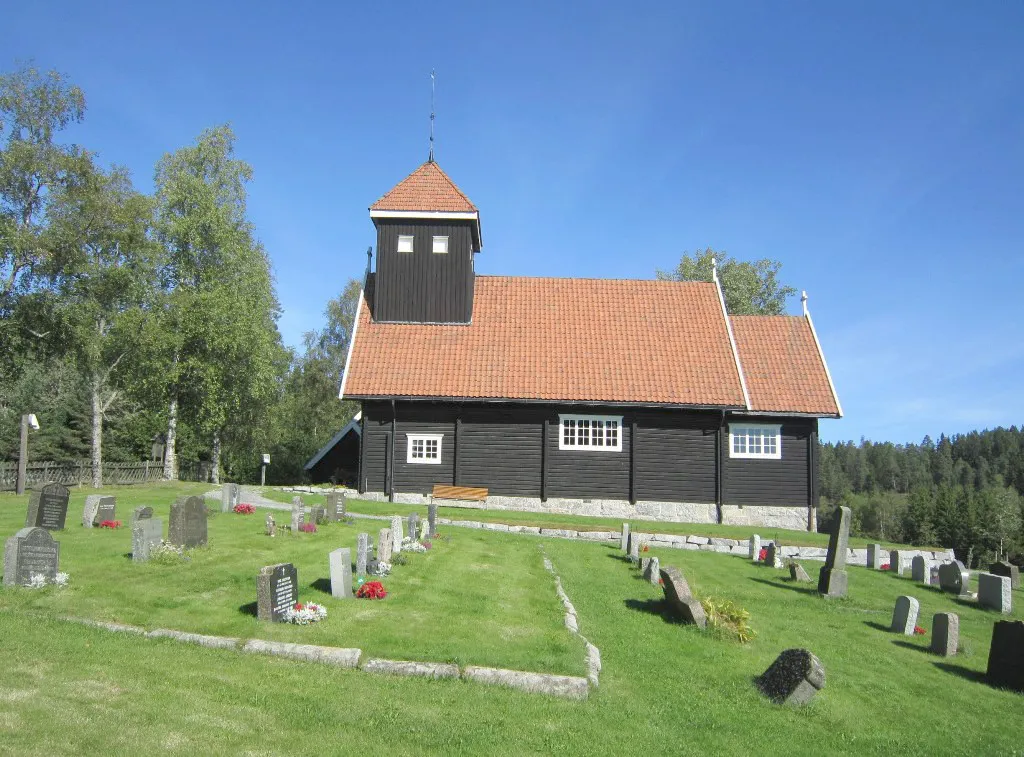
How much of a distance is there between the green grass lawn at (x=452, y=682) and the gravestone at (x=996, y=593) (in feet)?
8.47

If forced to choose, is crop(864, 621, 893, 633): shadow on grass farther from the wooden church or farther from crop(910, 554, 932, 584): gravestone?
the wooden church

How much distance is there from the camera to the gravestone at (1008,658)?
392 inches

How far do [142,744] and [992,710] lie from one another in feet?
31.6

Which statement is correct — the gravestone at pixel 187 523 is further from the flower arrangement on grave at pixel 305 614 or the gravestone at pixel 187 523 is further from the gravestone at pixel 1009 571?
the gravestone at pixel 1009 571

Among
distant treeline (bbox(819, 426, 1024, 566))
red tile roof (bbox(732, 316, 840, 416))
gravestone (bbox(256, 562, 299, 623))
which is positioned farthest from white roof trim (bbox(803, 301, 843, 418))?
distant treeline (bbox(819, 426, 1024, 566))

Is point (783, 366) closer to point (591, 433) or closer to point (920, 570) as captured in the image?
point (591, 433)

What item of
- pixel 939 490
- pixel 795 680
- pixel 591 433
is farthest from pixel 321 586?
pixel 939 490

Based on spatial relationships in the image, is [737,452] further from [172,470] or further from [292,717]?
[172,470]

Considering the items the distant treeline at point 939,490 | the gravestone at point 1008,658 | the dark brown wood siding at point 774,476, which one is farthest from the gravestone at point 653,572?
the distant treeline at point 939,490

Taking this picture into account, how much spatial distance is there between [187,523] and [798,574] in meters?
13.2

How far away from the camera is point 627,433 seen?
25281 millimetres

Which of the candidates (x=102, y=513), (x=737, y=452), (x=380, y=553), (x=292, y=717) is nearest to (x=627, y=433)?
(x=737, y=452)

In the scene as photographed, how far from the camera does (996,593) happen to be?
15852 mm

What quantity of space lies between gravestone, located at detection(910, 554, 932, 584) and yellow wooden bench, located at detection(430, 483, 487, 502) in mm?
12926
